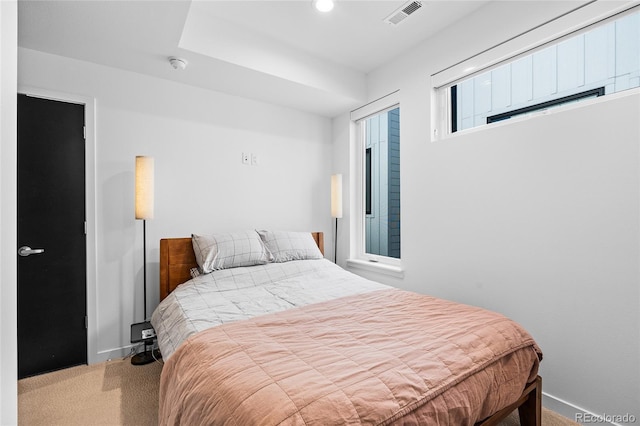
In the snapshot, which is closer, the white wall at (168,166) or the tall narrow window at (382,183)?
the white wall at (168,166)

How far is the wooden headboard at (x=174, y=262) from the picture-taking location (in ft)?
8.64

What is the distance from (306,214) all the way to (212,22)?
6.72 feet

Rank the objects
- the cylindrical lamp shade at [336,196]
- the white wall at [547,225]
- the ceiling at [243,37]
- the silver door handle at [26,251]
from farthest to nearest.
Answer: the cylindrical lamp shade at [336,196]
the silver door handle at [26,251]
the ceiling at [243,37]
the white wall at [547,225]

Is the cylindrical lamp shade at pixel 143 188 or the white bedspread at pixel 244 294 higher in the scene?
the cylindrical lamp shade at pixel 143 188

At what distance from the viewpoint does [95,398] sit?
79.5 inches

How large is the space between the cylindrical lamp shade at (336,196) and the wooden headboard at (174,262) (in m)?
1.57

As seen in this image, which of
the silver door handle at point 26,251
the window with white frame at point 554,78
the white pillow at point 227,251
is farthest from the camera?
the white pillow at point 227,251

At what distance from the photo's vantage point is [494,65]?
7.66 ft

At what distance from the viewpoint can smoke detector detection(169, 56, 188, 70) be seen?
2.45 meters

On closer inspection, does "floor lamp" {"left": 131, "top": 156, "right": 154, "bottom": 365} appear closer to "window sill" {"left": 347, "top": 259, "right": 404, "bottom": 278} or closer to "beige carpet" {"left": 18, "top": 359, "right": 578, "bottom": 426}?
"beige carpet" {"left": 18, "top": 359, "right": 578, "bottom": 426}

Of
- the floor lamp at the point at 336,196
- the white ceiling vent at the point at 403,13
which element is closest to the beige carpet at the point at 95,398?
the floor lamp at the point at 336,196

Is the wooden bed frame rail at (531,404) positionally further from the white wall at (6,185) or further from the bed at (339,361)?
the white wall at (6,185)

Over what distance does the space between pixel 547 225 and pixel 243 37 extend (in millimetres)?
2661

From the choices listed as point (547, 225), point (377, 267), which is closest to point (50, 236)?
point (377, 267)
